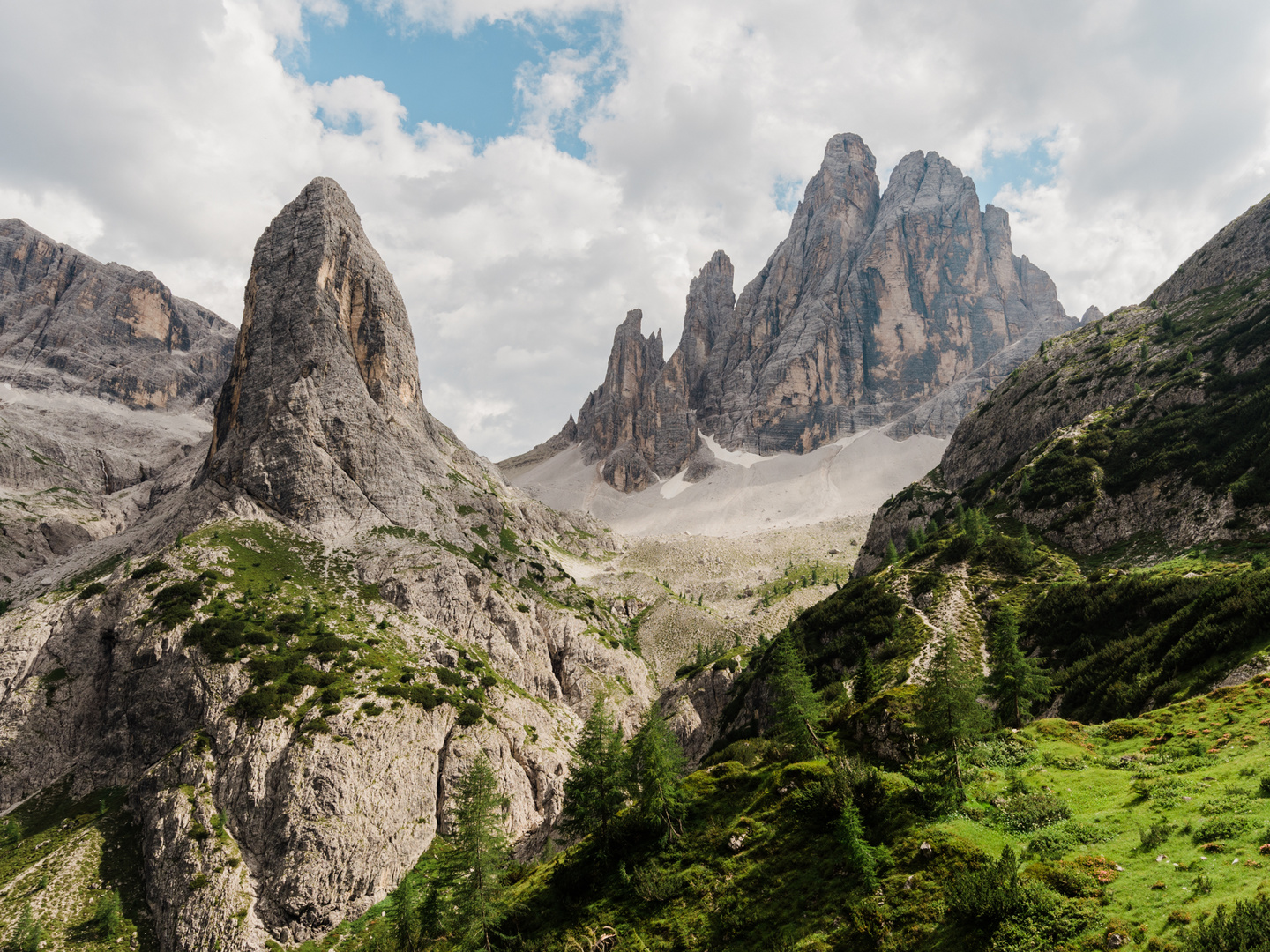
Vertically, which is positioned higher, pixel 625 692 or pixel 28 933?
pixel 28 933

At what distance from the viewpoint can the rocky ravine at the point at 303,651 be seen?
69.2 metres

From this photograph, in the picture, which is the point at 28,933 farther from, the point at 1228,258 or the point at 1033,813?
the point at 1228,258

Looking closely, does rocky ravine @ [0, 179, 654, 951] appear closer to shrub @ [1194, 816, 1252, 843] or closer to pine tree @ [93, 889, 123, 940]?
pine tree @ [93, 889, 123, 940]

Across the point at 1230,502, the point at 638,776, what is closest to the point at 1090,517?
the point at 1230,502

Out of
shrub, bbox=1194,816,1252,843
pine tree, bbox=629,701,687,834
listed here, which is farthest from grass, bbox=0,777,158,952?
shrub, bbox=1194,816,1252,843

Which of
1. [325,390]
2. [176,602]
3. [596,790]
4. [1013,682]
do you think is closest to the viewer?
[596,790]

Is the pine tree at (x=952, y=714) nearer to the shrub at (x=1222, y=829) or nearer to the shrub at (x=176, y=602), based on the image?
the shrub at (x=1222, y=829)

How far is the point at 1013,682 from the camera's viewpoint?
4475 centimetres

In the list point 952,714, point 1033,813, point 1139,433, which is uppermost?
point 1139,433

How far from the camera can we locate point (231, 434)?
432 ft

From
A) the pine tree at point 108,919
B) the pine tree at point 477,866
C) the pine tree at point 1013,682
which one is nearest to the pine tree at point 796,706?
the pine tree at point 1013,682

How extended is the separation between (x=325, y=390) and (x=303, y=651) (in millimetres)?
71583

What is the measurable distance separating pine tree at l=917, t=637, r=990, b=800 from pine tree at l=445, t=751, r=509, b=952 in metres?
25.5

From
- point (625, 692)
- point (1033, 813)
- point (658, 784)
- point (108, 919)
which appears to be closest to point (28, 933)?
point (108, 919)
